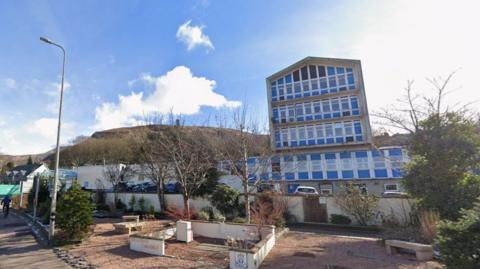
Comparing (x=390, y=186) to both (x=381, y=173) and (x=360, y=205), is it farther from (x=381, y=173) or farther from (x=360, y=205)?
(x=360, y=205)

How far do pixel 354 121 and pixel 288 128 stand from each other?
26.9 ft

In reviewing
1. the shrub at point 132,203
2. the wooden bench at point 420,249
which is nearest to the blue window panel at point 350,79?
the wooden bench at point 420,249

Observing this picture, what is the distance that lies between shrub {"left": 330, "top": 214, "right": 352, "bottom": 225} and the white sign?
36.2 feet

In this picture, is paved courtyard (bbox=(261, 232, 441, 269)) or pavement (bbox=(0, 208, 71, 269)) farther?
pavement (bbox=(0, 208, 71, 269))

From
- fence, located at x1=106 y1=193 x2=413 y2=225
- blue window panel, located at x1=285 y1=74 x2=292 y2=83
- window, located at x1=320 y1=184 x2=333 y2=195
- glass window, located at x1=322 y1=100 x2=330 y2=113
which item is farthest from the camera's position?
blue window panel, located at x1=285 y1=74 x2=292 y2=83

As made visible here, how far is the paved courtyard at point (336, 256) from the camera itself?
7.37 metres

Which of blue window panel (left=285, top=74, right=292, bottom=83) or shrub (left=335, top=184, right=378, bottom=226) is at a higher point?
blue window panel (left=285, top=74, right=292, bottom=83)

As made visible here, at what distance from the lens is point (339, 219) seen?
16.4 m

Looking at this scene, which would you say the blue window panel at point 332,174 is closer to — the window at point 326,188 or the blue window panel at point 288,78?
the window at point 326,188

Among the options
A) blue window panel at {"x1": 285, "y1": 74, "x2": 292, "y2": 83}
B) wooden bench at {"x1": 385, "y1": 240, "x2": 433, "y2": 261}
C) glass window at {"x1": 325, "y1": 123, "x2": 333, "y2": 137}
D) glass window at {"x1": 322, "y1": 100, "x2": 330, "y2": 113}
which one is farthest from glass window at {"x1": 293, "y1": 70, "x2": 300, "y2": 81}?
wooden bench at {"x1": 385, "y1": 240, "x2": 433, "y2": 261}

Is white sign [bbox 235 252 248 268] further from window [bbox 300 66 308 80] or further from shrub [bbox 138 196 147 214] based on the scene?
window [bbox 300 66 308 80]

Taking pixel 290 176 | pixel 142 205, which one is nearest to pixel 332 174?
pixel 290 176

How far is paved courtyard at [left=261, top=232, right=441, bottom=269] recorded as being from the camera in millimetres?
7371

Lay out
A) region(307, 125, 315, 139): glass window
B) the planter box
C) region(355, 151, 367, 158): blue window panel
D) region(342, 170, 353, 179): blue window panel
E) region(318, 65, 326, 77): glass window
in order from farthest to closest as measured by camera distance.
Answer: region(318, 65, 326, 77): glass window
region(307, 125, 315, 139): glass window
region(342, 170, 353, 179): blue window panel
region(355, 151, 367, 158): blue window panel
the planter box
